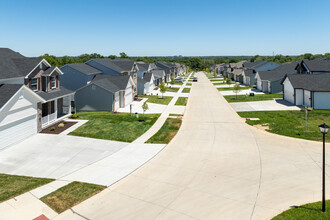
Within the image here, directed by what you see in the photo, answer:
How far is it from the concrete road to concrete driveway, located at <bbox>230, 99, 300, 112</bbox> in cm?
1442

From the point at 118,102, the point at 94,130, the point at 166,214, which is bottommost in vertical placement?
the point at 166,214

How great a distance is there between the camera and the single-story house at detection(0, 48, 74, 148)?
17938 mm

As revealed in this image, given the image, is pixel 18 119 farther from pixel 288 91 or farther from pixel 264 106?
pixel 288 91

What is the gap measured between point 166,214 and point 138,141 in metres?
10.8

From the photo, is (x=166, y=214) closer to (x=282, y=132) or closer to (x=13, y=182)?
(x=13, y=182)

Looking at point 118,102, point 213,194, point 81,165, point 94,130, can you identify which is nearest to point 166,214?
point 213,194

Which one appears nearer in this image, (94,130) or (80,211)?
(80,211)

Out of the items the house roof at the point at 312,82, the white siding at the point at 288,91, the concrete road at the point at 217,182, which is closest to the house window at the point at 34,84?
the concrete road at the point at 217,182

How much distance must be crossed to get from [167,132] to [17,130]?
12691mm

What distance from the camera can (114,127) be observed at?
79.0 ft

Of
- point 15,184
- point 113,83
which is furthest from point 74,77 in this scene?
point 15,184

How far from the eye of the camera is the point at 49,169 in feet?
47.1

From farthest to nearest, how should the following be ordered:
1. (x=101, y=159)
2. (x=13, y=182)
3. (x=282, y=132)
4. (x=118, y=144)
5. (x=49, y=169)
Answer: (x=282, y=132) < (x=118, y=144) < (x=101, y=159) < (x=49, y=169) < (x=13, y=182)

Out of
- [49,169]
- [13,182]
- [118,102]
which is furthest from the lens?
[118,102]
